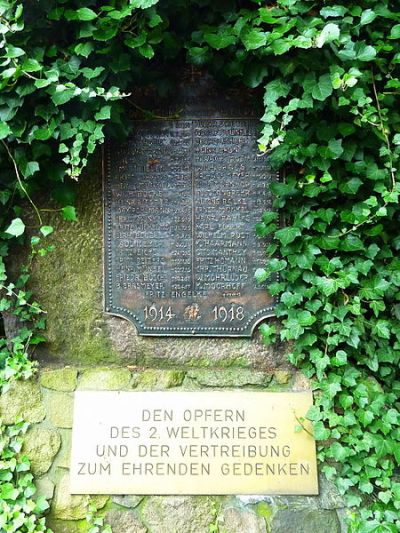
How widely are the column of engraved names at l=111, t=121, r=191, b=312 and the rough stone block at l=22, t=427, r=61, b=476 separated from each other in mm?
779

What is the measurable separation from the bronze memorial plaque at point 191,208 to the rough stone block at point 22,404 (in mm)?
594

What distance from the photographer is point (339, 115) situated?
2.36 metres

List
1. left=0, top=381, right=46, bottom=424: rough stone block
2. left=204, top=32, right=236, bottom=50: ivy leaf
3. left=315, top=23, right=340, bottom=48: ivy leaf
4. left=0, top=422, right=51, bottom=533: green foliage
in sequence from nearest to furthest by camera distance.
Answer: left=315, top=23, right=340, bottom=48: ivy leaf → left=0, top=422, right=51, bottom=533: green foliage → left=204, top=32, right=236, bottom=50: ivy leaf → left=0, top=381, right=46, bottom=424: rough stone block

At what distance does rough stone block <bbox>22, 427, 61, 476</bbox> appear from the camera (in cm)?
238

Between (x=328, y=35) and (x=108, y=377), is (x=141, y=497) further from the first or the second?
(x=328, y=35)

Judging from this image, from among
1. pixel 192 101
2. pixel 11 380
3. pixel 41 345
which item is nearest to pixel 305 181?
pixel 192 101

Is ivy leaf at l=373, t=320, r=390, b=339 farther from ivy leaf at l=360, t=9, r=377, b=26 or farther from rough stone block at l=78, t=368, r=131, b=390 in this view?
ivy leaf at l=360, t=9, r=377, b=26

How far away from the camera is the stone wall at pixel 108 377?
7.55ft

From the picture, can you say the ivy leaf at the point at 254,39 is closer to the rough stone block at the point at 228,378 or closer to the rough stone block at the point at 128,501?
the rough stone block at the point at 228,378

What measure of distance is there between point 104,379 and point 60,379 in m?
0.24

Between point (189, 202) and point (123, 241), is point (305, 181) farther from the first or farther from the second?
point (123, 241)

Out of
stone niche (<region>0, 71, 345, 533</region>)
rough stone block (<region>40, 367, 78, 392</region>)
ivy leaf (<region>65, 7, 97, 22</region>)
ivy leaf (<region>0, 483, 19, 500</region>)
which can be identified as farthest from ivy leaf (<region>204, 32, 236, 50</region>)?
ivy leaf (<region>0, 483, 19, 500</region>)

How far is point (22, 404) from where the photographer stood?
2.47 metres

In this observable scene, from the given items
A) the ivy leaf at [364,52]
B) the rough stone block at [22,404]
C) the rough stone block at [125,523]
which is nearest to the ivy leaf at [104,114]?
the ivy leaf at [364,52]
